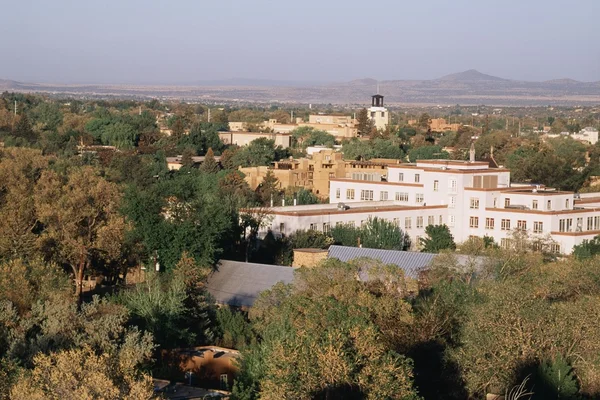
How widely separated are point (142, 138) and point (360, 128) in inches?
778

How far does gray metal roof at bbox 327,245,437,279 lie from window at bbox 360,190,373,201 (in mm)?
13205

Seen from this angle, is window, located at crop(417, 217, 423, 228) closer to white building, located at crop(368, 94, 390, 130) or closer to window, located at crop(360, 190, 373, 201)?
window, located at crop(360, 190, 373, 201)

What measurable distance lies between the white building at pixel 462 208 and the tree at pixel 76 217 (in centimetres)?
622

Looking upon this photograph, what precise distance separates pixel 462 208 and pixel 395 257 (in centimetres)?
1125

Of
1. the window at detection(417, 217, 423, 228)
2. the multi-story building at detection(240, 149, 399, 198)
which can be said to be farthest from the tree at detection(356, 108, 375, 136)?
the window at detection(417, 217, 423, 228)

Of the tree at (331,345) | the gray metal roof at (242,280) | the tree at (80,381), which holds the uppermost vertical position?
the tree at (80,381)

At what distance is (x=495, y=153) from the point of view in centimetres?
6644

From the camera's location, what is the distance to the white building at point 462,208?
35.1 meters

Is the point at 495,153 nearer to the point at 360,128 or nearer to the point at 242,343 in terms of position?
the point at 360,128

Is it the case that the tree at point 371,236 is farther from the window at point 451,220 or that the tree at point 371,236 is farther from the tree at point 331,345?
the tree at point 331,345

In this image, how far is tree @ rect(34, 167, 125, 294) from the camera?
28141 mm

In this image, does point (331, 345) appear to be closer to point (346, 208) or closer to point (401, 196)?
point (346, 208)

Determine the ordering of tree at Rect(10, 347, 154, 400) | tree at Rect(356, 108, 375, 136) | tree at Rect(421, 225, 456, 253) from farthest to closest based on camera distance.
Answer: tree at Rect(356, 108, 375, 136) < tree at Rect(421, 225, 456, 253) < tree at Rect(10, 347, 154, 400)

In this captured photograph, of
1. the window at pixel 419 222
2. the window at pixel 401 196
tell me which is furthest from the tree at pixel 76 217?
the window at pixel 401 196
